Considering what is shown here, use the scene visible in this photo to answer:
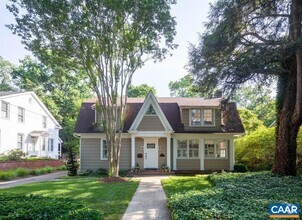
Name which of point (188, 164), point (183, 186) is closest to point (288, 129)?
point (183, 186)

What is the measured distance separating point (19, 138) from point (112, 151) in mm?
13978

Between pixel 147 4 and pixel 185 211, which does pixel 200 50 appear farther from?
pixel 185 211

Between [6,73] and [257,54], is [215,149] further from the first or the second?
[6,73]

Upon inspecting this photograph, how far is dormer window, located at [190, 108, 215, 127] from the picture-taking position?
69.9ft

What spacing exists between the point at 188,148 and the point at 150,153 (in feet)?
9.31

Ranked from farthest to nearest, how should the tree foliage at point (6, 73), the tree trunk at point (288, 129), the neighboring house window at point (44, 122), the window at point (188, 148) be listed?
the tree foliage at point (6, 73) < the neighboring house window at point (44, 122) < the window at point (188, 148) < the tree trunk at point (288, 129)

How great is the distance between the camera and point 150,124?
20.1 meters

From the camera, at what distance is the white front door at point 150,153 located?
20.5 meters

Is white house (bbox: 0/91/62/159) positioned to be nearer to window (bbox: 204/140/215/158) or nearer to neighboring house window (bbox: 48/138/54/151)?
neighboring house window (bbox: 48/138/54/151)

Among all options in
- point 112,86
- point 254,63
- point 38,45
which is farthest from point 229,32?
point 38,45

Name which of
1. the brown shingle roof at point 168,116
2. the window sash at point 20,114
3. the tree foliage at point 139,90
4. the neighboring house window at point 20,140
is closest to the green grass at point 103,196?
the brown shingle roof at point 168,116

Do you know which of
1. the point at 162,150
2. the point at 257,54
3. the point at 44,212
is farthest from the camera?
the point at 162,150

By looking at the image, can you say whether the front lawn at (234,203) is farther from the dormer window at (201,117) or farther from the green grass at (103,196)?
the dormer window at (201,117)

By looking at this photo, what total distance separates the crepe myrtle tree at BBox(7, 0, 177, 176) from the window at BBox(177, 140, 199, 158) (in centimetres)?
656
